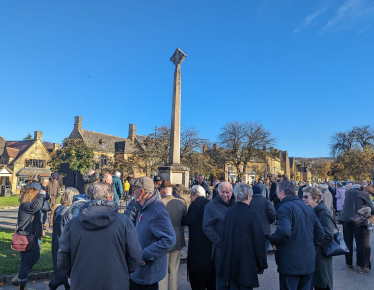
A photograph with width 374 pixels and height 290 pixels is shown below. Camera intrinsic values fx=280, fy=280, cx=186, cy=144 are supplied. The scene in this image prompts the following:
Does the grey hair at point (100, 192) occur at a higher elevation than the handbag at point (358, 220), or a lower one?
higher

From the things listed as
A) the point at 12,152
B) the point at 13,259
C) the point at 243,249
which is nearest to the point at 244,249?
the point at 243,249

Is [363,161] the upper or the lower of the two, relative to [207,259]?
upper

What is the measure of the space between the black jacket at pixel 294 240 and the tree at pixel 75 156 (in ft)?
116

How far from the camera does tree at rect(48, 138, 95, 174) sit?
3584 cm

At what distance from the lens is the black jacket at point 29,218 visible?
5.15 meters

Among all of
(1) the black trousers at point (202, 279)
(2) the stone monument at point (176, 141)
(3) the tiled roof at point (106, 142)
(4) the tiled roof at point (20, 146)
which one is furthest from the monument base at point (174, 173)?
(3) the tiled roof at point (106, 142)

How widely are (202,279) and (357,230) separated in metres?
4.25

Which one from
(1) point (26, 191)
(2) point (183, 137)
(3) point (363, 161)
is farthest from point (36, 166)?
(3) point (363, 161)

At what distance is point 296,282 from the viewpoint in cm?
390

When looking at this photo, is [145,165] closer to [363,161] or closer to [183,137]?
[183,137]

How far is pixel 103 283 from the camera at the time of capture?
8.40 ft

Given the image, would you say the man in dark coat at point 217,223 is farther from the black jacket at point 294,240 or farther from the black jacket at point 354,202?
the black jacket at point 354,202

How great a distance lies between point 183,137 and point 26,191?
98.8 feet

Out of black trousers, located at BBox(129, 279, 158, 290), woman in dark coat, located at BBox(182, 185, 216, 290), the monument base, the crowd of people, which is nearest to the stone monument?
the monument base
